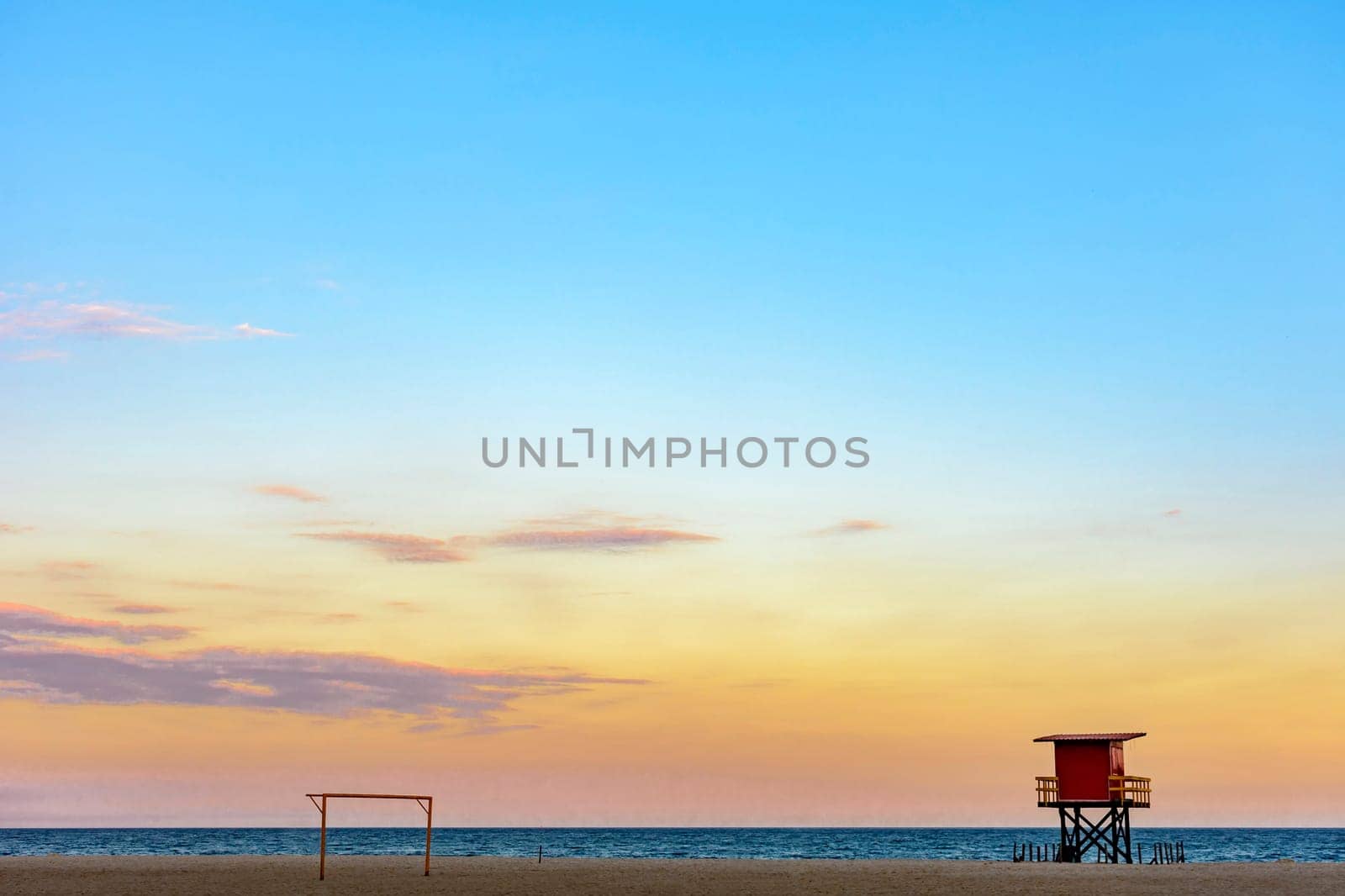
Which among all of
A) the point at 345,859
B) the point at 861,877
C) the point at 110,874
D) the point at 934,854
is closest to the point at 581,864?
the point at 345,859

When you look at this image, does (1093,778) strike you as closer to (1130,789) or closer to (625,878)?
(1130,789)

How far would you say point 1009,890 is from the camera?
43531 millimetres

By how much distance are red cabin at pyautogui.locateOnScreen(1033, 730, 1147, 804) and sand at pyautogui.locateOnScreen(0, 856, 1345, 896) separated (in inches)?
176

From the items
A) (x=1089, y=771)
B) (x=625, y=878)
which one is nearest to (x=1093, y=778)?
(x=1089, y=771)

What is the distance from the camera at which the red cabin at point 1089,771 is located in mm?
64812

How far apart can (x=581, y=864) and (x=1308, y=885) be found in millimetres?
32356

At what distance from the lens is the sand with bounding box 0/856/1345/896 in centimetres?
4353

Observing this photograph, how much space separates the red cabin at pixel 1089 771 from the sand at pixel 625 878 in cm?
448

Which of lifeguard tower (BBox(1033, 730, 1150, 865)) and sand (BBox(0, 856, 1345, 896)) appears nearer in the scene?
sand (BBox(0, 856, 1345, 896))

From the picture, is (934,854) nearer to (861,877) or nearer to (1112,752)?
(1112,752)

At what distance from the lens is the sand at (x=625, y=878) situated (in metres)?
43.5

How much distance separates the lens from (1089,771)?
65250 millimetres

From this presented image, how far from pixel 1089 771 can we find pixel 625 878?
28.4 m

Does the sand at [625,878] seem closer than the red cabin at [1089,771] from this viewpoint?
Yes
